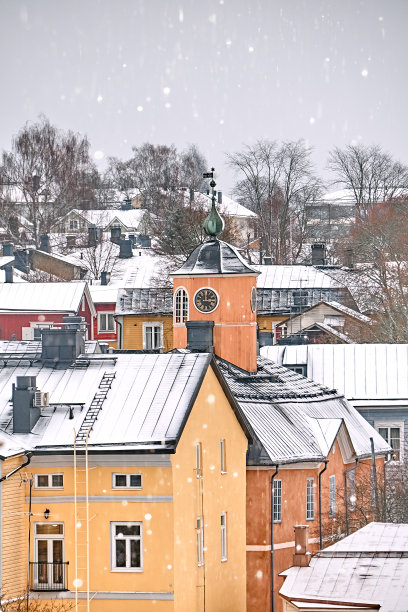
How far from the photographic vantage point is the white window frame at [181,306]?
52.6 meters

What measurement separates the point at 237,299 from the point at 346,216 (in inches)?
3007

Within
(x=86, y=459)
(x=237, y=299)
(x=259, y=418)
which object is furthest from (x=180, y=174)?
(x=86, y=459)

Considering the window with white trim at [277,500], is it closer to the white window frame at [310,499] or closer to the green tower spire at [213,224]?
the white window frame at [310,499]

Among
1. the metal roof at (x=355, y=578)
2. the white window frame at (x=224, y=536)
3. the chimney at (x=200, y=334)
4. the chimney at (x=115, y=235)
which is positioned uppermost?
the chimney at (x=115, y=235)

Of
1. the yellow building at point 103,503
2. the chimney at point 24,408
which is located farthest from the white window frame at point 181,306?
the chimney at point 24,408

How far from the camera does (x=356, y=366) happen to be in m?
59.7

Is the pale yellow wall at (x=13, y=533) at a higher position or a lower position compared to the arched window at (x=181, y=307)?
lower

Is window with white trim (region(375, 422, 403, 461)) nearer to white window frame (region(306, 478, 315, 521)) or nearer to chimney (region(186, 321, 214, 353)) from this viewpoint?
chimney (region(186, 321, 214, 353))

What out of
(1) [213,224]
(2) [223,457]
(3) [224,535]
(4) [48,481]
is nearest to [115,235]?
(1) [213,224]

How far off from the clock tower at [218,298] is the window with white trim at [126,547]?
16366 mm

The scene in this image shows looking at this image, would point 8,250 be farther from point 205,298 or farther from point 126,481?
point 126,481

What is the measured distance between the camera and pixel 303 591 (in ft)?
101

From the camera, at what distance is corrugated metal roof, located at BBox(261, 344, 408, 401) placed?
58125 mm

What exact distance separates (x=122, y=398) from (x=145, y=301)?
4522 centimetres
